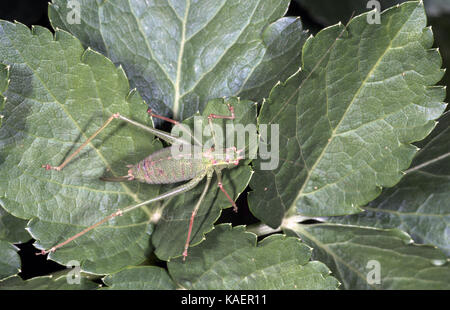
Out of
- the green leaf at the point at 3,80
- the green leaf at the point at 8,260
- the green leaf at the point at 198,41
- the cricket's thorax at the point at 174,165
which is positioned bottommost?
the green leaf at the point at 8,260

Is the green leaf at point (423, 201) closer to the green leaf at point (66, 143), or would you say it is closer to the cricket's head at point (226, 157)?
the cricket's head at point (226, 157)

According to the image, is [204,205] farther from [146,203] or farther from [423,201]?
[423,201]

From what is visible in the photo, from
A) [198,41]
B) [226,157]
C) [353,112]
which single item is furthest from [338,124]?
[198,41]

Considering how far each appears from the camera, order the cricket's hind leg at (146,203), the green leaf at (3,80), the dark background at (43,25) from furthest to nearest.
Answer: the dark background at (43,25) → the cricket's hind leg at (146,203) → the green leaf at (3,80)

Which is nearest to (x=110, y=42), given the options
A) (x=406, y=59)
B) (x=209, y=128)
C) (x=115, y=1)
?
(x=115, y=1)

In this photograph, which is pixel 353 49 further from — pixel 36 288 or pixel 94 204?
pixel 36 288

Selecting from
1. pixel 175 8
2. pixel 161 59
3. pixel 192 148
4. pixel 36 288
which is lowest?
pixel 36 288

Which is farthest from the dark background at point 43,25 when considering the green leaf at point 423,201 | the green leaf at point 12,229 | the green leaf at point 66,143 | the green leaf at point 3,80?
the green leaf at point 3,80

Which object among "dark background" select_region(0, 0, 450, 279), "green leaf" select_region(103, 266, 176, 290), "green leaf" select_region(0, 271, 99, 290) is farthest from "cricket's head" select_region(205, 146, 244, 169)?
"green leaf" select_region(0, 271, 99, 290)
